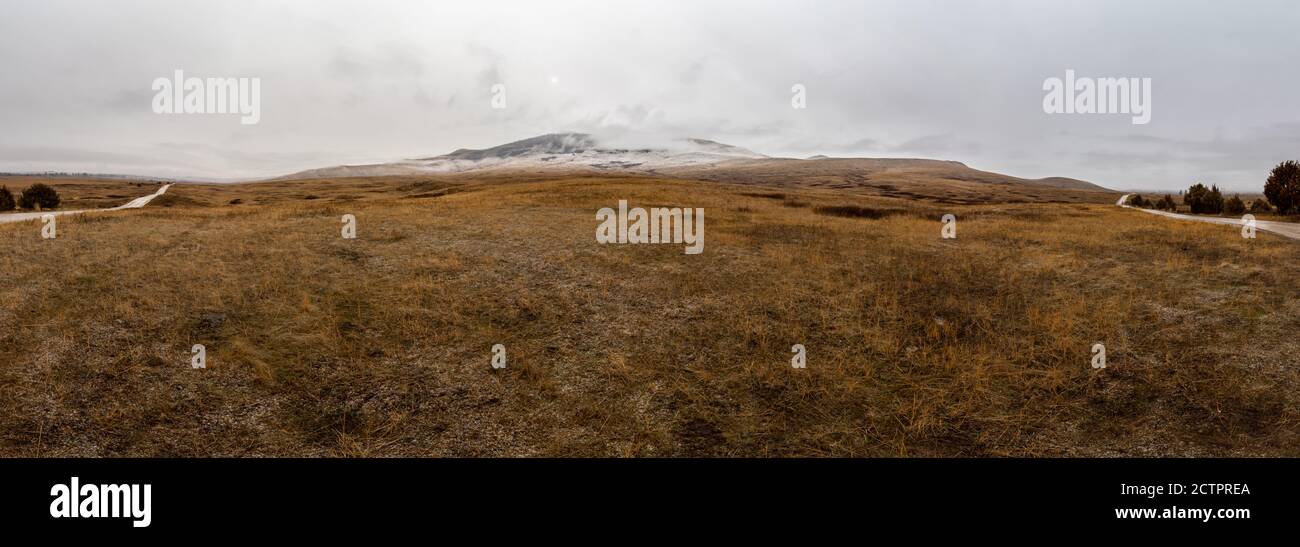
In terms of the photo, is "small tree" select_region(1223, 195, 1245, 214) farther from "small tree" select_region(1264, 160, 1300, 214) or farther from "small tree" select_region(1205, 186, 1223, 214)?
"small tree" select_region(1264, 160, 1300, 214)

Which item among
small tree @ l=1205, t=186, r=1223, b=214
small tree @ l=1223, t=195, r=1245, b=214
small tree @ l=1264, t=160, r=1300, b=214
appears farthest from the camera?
small tree @ l=1205, t=186, r=1223, b=214

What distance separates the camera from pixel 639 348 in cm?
1469

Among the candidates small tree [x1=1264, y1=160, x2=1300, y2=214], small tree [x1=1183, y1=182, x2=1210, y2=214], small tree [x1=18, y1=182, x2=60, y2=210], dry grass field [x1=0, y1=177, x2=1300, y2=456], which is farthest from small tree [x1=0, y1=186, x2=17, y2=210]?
small tree [x1=1183, y1=182, x2=1210, y2=214]

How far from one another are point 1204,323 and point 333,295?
25.2m

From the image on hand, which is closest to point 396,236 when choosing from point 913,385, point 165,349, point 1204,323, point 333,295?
point 333,295

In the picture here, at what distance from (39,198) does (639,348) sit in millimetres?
73529

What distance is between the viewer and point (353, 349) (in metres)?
14.0

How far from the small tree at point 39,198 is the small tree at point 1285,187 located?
10308cm

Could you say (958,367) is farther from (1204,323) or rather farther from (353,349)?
(353,349)

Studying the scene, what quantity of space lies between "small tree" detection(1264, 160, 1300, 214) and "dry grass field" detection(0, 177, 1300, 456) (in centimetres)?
1993

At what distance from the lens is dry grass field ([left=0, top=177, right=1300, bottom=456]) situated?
10.6 meters

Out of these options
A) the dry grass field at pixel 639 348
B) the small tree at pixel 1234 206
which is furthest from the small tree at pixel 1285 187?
the dry grass field at pixel 639 348

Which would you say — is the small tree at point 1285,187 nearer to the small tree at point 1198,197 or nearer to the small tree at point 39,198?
the small tree at point 1198,197

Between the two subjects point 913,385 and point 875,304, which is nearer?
point 913,385
